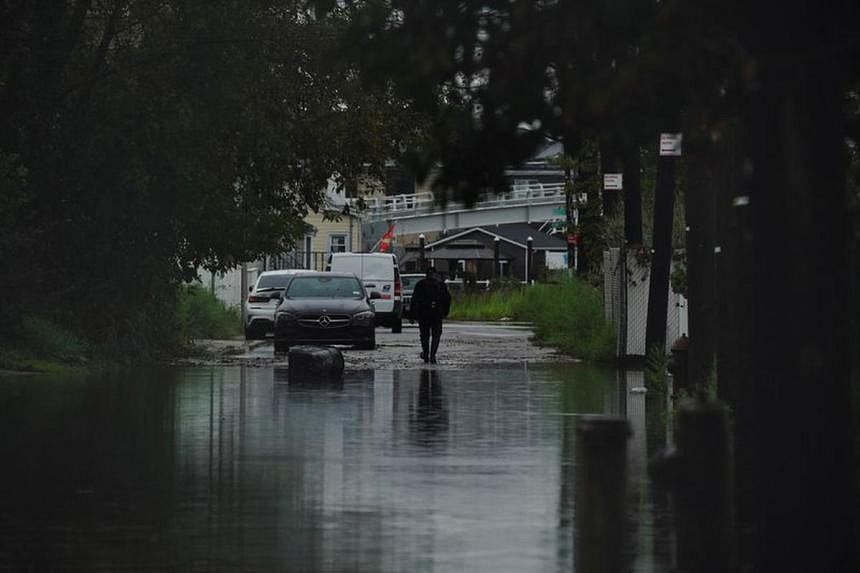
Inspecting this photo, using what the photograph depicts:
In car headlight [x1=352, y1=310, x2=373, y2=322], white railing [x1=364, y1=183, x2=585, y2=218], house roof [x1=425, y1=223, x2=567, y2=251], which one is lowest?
car headlight [x1=352, y1=310, x2=373, y2=322]

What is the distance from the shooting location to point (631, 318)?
3155 centimetres

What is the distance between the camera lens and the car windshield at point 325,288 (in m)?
37.9

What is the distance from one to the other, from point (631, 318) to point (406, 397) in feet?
27.0

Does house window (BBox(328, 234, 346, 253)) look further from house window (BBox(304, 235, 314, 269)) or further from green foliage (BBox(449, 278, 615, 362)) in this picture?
green foliage (BBox(449, 278, 615, 362))

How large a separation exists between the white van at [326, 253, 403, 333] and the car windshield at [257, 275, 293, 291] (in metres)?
3.36

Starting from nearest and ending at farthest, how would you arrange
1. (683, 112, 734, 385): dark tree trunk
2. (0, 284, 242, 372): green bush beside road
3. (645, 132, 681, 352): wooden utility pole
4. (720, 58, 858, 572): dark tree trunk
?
(720, 58, 858, 572): dark tree trunk < (683, 112, 734, 385): dark tree trunk < (645, 132, 681, 352): wooden utility pole < (0, 284, 242, 372): green bush beside road

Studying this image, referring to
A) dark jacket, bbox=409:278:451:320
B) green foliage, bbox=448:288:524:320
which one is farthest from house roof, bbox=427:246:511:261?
dark jacket, bbox=409:278:451:320

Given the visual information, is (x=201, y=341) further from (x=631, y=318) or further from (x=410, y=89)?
(x=410, y=89)

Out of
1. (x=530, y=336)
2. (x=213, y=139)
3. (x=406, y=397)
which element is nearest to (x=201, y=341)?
(x=530, y=336)

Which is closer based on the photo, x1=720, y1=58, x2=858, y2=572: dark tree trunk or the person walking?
x1=720, y1=58, x2=858, y2=572: dark tree trunk

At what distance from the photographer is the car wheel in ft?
118

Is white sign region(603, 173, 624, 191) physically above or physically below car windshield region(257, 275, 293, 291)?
above

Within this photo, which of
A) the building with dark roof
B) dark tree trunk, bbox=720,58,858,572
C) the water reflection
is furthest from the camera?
the building with dark roof

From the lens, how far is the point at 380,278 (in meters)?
50.5
